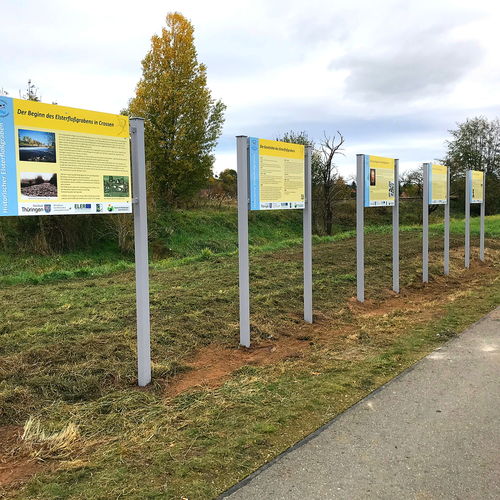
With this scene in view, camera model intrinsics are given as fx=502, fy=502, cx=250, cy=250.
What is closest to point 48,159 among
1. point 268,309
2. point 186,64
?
point 268,309

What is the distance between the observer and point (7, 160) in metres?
3.68

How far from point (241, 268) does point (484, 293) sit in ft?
18.4

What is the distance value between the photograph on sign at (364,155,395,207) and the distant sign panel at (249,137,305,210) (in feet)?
7.52

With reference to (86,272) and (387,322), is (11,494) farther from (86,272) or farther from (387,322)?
(86,272)

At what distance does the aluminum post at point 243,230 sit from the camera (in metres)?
5.68

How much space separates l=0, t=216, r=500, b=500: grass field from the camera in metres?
3.14

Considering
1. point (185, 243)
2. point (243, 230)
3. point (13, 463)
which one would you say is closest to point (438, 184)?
point (243, 230)

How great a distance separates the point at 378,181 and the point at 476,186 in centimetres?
636

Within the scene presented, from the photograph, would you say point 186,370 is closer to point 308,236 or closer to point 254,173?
point 254,173

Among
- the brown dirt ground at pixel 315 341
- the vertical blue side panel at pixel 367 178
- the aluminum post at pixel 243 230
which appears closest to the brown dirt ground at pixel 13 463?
the brown dirt ground at pixel 315 341

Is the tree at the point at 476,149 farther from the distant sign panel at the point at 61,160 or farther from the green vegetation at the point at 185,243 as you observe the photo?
the distant sign panel at the point at 61,160

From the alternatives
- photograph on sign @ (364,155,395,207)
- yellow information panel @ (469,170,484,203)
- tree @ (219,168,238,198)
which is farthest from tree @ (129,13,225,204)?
photograph on sign @ (364,155,395,207)

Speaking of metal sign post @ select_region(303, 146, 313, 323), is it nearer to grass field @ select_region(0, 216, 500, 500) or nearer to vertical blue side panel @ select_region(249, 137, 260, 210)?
grass field @ select_region(0, 216, 500, 500)

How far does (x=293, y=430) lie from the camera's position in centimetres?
363
